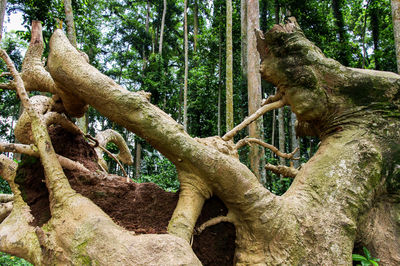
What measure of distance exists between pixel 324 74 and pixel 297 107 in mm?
396

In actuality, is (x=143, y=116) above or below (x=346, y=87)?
below

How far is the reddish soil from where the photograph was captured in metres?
2.00

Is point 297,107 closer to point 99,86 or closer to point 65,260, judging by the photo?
point 99,86

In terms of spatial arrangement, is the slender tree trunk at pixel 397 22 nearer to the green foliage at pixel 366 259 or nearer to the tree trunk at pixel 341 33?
the green foliage at pixel 366 259

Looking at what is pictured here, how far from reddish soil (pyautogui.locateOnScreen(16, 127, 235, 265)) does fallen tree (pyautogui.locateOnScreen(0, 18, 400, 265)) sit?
4.4 inches

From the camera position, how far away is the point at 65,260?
1.57 meters

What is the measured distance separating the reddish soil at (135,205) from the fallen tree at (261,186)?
0.11m

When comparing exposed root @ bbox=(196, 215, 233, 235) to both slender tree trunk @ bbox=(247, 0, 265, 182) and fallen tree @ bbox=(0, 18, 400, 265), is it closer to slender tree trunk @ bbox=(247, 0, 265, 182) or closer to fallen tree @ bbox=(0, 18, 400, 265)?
fallen tree @ bbox=(0, 18, 400, 265)

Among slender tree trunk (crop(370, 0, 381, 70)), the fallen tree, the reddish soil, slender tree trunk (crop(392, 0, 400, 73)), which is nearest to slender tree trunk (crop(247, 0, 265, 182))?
slender tree trunk (crop(392, 0, 400, 73))

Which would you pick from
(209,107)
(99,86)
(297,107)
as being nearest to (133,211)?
(99,86)

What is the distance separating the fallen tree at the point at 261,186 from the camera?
1.65 m

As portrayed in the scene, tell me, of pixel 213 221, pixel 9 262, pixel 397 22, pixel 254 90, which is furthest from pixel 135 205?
pixel 397 22

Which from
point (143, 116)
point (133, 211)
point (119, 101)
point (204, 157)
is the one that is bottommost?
point (133, 211)

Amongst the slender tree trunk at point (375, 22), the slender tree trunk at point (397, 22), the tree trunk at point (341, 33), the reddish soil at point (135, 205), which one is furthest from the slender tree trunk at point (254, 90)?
the slender tree trunk at point (375, 22)
